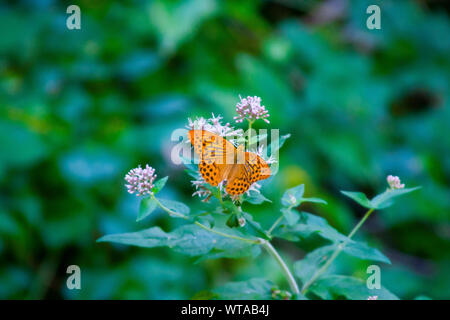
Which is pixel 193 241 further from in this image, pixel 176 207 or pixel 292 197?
pixel 292 197

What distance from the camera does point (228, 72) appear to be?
2.53m

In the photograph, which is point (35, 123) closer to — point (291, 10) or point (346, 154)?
point (346, 154)

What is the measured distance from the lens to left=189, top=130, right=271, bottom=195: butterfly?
0.56 m

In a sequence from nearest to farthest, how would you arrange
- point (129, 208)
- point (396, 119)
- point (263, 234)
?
point (263, 234)
point (129, 208)
point (396, 119)

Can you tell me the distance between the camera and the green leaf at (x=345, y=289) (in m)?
0.66

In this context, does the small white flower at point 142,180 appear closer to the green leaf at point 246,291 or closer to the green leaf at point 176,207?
the green leaf at point 176,207

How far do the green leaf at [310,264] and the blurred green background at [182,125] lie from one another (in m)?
0.98

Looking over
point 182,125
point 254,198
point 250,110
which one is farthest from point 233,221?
point 182,125

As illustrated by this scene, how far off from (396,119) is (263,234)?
238 cm

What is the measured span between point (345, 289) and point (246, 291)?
161 millimetres

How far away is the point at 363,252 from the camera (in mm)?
639

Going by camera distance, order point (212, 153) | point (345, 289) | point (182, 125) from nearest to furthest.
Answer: point (212, 153) → point (345, 289) → point (182, 125)

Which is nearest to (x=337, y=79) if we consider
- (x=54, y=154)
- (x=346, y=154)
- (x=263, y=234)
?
(x=346, y=154)

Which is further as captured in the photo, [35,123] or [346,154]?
[346,154]
